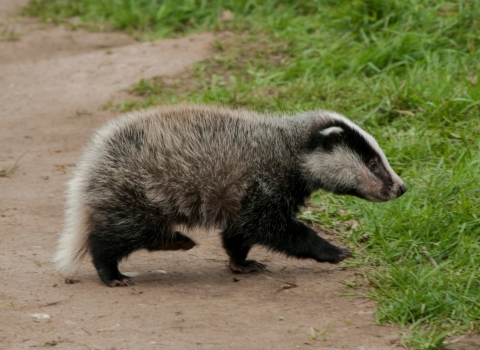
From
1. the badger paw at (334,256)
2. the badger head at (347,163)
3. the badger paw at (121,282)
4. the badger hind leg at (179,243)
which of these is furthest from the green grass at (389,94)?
the badger paw at (121,282)

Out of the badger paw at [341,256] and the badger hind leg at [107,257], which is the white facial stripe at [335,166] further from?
the badger hind leg at [107,257]

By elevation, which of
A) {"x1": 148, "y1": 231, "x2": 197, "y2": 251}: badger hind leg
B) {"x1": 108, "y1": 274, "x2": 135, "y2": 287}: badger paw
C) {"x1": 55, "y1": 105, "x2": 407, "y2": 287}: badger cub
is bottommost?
{"x1": 108, "y1": 274, "x2": 135, "y2": 287}: badger paw

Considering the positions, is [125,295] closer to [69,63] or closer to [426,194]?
[426,194]

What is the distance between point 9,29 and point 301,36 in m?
4.91

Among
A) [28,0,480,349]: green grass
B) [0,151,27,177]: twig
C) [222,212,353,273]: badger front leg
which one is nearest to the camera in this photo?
[28,0,480,349]: green grass

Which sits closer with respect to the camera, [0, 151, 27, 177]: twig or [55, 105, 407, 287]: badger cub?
[55, 105, 407, 287]: badger cub

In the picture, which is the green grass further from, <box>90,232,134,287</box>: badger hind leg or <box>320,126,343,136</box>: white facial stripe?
<box>90,232,134,287</box>: badger hind leg

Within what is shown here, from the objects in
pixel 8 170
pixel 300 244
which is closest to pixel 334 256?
pixel 300 244

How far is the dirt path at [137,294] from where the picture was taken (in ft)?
14.2

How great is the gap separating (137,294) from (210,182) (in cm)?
91

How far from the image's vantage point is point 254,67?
934cm

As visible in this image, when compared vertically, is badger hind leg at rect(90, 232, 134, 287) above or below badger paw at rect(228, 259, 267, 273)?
above

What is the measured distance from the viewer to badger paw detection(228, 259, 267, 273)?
220 inches

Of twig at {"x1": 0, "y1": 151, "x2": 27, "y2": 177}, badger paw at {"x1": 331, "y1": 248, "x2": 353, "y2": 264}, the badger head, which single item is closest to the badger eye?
the badger head
